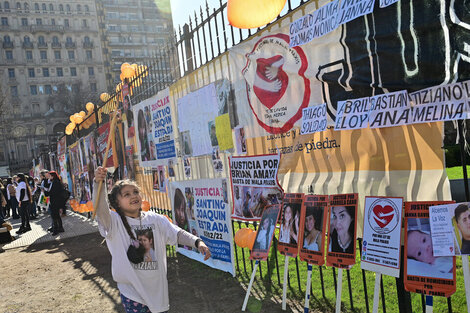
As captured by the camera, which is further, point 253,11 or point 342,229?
point 253,11

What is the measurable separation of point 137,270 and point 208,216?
2.31 metres

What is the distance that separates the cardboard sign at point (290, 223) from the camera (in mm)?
3900

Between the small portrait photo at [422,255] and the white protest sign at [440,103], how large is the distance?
0.74 meters

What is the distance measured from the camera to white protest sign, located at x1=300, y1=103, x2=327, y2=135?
3.63 metres

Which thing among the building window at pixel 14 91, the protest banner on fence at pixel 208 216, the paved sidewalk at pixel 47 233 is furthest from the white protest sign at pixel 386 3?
the building window at pixel 14 91

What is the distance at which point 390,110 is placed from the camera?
3061 mm

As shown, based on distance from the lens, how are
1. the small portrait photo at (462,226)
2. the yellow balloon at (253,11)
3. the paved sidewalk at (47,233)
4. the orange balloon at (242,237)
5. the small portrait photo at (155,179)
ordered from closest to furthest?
the small portrait photo at (462,226) < the yellow balloon at (253,11) < the orange balloon at (242,237) < the small portrait photo at (155,179) < the paved sidewalk at (47,233)

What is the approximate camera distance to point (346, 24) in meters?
3.31

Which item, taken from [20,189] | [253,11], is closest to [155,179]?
[253,11]

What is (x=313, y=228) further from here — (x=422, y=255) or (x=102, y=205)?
(x=102, y=205)

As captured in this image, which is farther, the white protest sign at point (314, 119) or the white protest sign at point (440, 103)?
the white protest sign at point (314, 119)

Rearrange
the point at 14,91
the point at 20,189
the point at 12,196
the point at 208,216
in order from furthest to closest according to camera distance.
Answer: the point at 14,91 → the point at 12,196 → the point at 20,189 → the point at 208,216

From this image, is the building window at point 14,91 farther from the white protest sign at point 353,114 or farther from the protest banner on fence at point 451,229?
the protest banner on fence at point 451,229

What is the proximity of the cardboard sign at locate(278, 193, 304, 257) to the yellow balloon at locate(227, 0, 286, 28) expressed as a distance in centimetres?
177
